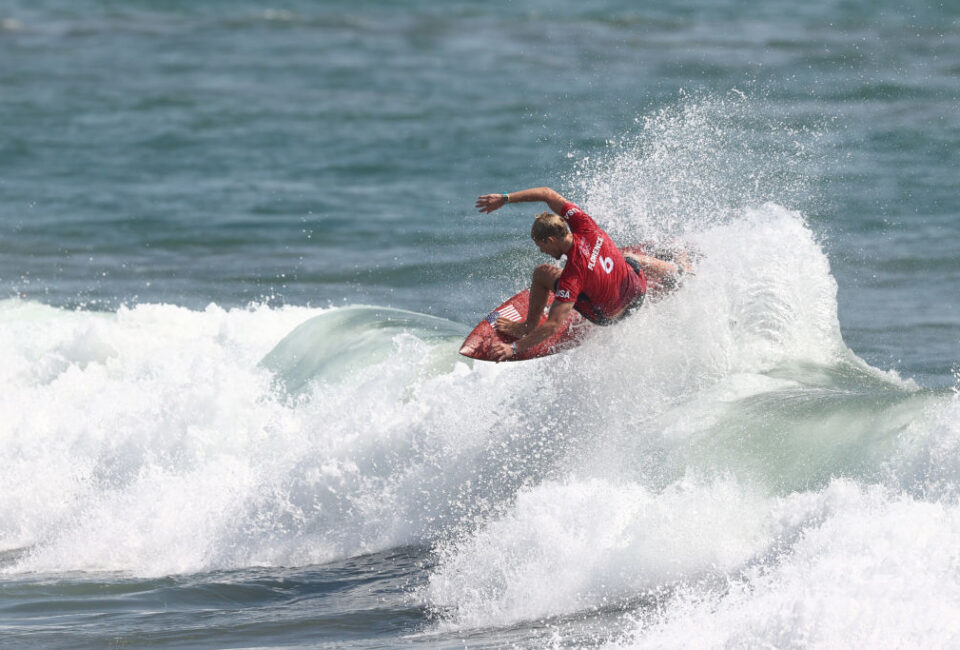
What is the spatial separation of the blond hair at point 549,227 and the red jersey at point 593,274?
19 cm

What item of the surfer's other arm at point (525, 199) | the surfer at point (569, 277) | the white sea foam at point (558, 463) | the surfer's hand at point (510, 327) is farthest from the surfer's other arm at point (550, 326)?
the white sea foam at point (558, 463)

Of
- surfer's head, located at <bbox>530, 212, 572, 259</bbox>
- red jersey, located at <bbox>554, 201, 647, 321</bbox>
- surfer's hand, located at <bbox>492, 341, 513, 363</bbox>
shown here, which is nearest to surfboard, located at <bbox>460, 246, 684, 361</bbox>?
surfer's hand, located at <bbox>492, 341, 513, 363</bbox>

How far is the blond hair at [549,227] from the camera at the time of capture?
888 cm

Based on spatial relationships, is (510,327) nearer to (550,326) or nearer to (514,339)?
(514,339)

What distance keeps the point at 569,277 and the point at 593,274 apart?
209 mm

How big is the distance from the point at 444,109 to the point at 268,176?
16.0ft

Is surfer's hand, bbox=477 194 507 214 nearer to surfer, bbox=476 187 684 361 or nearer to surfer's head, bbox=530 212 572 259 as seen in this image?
surfer, bbox=476 187 684 361

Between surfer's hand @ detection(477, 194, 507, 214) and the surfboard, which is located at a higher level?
surfer's hand @ detection(477, 194, 507, 214)

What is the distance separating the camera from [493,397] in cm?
1032

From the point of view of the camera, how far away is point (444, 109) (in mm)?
27969

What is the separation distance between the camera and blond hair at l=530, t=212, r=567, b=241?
29.1 feet

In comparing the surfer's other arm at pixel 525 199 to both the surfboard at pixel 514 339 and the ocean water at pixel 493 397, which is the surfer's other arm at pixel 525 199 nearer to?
the surfboard at pixel 514 339

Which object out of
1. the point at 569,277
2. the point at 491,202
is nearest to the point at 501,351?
the point at 569,277

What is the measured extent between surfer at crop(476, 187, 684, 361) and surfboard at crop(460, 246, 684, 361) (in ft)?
0.30
